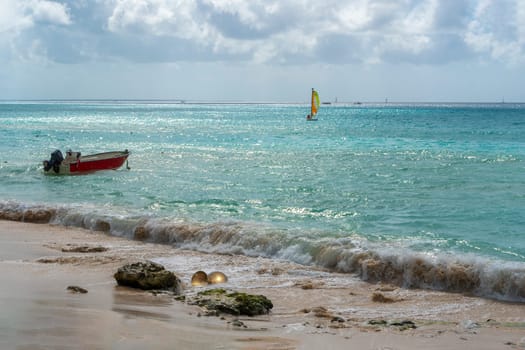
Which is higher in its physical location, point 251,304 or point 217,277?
point 251,304

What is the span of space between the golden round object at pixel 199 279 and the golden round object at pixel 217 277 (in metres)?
0.08

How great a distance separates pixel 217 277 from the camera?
9.52 metres

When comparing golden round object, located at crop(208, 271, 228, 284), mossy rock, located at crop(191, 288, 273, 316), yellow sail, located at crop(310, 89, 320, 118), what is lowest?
golden round object, located at crop(208, 271, 228, 284)

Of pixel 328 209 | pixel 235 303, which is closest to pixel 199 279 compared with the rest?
pixel 235 303

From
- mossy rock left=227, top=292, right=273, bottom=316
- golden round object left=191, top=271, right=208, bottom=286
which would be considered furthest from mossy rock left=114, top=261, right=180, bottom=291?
mossy rock left=227, top=292, right=273, bottom=316

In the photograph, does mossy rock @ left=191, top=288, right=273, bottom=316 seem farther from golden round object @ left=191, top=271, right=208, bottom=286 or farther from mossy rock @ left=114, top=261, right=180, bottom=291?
golden round object @ left=191, top=271, right=208, bottom=286

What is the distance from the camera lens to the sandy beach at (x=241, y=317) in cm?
639

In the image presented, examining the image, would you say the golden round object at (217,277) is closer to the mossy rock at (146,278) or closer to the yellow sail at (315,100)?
the mossy rock at (146,278)

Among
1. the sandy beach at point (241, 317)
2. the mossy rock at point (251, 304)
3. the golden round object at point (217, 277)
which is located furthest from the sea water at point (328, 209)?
the mossy rock at point (251, 304)

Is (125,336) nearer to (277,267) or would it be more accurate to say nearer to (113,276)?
(113,276)

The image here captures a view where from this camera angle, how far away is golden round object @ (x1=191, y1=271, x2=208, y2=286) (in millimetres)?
9266

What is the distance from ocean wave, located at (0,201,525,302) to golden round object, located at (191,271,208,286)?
94.9 inches

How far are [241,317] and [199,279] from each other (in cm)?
194

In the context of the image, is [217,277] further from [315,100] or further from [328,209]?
[315,100]
